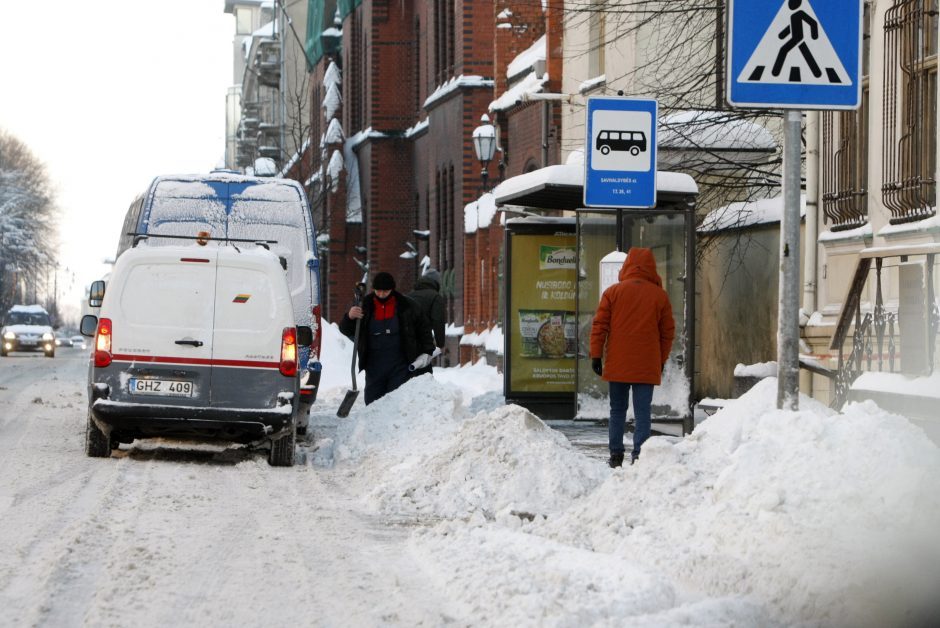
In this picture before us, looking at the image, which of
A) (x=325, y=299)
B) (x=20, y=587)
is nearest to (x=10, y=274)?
(x=325, y=299)

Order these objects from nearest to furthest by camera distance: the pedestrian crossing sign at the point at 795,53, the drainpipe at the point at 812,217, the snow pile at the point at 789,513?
1. the snow pile at the point at 789,513
2. the pedestrian crossing sign at the point at 795,53
3. the drainpipe at the point at 812,217

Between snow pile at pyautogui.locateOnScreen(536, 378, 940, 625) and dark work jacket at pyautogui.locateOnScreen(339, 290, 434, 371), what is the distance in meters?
7.76

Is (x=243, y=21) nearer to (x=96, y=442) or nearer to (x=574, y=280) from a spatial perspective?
(x=574, y=280)

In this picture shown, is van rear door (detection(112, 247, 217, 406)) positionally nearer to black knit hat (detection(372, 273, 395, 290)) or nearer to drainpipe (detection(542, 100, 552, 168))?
black knit hat (detection(372, 273, 395, 290))

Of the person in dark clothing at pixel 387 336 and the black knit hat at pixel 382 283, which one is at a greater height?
the black knit hat at pixel 382 283

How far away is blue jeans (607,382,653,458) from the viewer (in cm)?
1215

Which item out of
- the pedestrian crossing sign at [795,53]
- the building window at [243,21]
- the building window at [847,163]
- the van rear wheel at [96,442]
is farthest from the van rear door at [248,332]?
the building window at [243,21]

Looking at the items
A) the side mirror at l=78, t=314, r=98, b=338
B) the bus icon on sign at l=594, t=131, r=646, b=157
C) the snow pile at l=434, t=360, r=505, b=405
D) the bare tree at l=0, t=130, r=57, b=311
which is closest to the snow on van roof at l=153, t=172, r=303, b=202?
the side mirror at l=78, t=314, r=98, b=338

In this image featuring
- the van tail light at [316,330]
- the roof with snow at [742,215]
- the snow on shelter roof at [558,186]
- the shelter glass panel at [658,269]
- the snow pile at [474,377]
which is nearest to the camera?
the snow on shelter roof at [558,186]

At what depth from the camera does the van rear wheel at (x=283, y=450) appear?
13.5m

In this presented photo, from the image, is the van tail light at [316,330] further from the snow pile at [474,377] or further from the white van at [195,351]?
the snow pile at [474,377]

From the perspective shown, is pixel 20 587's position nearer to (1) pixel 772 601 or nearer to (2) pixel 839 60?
(1) pixel 772 601

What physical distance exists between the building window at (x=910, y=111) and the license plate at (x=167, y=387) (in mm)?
6166

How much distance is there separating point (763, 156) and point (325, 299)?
3854cm
